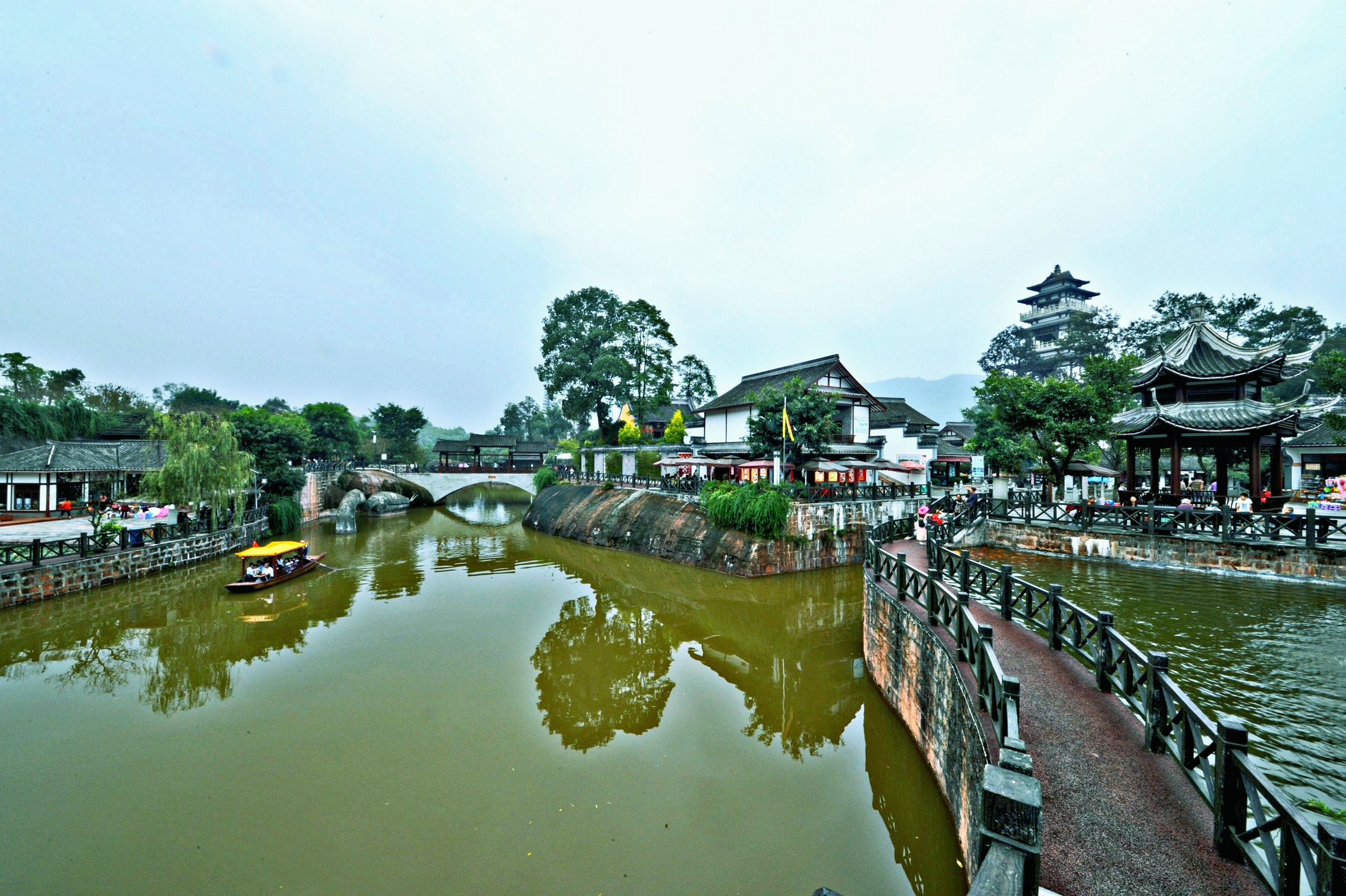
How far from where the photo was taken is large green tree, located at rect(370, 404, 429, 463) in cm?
6688

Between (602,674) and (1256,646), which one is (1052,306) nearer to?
(1256,646)

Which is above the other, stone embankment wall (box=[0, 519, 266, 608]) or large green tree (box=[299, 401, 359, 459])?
large green tree (box=[299, 401, 359, 459])

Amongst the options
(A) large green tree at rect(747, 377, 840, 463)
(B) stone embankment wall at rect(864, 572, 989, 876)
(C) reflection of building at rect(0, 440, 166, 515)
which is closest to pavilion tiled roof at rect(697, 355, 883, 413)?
(A) large green tree at rect(747, 377, 840, 463)

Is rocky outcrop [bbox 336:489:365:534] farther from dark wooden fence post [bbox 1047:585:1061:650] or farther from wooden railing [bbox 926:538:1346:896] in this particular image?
wooden railing [bbox 926:538:1346:896]

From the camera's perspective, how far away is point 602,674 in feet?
41.8

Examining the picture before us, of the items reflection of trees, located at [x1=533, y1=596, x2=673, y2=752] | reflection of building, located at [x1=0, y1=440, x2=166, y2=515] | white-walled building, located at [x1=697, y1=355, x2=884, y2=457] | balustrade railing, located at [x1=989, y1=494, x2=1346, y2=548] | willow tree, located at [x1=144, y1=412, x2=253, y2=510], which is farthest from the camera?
white-walled building, located at [x1=697, y1=355, x2=884, y2=457]

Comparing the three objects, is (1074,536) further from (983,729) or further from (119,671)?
(119,671)

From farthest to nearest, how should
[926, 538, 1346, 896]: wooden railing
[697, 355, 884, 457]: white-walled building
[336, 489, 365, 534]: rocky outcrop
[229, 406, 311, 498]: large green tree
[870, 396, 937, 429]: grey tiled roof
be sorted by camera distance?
[870, 396, 937, 429]: grey tiled roof < [336, 489, 365, 534]: rocky outcrop < [697, 355, 884, 457]: white-walled building < [229, 406, 311, 498]: large green tree < [926, 538, 1346, 896]: wooden railing

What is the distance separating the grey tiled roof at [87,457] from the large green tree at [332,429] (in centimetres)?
2182

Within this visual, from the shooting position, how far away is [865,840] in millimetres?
7094

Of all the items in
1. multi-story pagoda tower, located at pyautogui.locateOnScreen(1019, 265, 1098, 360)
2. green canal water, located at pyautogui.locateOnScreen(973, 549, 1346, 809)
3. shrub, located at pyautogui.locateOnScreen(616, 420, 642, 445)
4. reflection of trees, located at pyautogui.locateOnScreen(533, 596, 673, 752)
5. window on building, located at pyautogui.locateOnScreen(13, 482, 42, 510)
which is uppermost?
multi-story pagoda tower, located at pyautogui.locateOnScreen(1019, 265, 1098, 360)

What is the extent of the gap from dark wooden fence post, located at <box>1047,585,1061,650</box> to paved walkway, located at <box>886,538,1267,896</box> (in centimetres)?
110

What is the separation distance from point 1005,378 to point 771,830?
82.1 ft

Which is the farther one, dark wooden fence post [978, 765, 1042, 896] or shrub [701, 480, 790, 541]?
shrub [701, 480, 790, 541]
